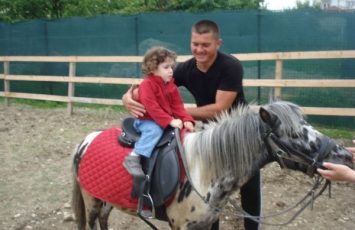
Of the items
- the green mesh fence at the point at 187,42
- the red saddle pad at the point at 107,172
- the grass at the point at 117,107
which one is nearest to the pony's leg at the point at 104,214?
the red saddle pad at the point at 107,172

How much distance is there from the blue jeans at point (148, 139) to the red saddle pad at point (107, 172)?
6.2 inches

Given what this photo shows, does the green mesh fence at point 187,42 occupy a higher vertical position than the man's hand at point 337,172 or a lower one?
higher

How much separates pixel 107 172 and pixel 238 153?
0.94m

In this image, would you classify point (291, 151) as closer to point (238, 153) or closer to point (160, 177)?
point (238, 153)

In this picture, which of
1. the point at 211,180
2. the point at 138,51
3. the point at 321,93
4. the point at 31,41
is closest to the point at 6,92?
the point at 31,41

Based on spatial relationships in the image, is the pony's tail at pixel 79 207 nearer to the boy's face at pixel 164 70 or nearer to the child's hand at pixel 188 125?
the child's hand at pixel 188 125

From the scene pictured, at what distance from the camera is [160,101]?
2.94 metres

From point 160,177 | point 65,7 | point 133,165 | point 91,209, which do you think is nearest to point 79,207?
point 91,209

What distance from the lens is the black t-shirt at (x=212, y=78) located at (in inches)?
126

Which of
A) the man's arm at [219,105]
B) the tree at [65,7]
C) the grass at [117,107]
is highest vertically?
the tree at [65,7]

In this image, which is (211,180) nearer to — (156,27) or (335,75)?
(335,75)

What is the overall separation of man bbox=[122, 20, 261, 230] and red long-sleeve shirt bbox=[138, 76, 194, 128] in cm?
10

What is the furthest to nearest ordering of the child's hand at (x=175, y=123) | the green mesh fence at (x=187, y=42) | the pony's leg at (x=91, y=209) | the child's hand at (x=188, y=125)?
1. the green mesh fence at (x=187, y=42)
2. the pony's leg at (x=91, y=209)
3. the child's hand at (x=188, y=125)
4. the child's hand at (x=175, y=123)

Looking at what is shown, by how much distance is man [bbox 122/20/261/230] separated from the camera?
310 cm
